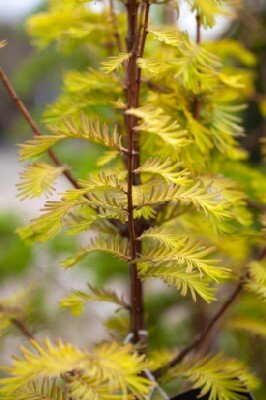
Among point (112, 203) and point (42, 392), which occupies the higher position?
point (112, 203)

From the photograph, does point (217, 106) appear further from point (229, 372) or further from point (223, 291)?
point (223, 291)

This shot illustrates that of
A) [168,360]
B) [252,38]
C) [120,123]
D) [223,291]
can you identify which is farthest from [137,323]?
[252,38]

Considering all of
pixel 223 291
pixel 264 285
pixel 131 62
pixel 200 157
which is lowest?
pixel 223 291

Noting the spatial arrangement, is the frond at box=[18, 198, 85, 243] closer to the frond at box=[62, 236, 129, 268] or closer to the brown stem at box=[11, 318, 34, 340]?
the frond at box=[62, 236, 129, 268]

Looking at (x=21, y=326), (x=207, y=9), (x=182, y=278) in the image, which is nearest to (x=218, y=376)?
(x=182, y=278)

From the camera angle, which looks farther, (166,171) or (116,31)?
(116,31)

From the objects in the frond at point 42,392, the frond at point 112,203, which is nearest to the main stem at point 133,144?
the frond at point 112,203

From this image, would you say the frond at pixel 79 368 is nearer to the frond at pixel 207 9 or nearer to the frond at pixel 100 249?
the frond at pixel 100 249

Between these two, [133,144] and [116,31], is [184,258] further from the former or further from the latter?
[116,31]
